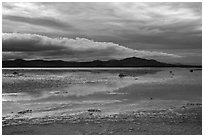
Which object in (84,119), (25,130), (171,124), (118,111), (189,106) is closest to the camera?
(25,130)

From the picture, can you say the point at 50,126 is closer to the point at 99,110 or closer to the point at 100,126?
the point at 100,126

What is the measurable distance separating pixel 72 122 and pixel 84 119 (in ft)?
3.18

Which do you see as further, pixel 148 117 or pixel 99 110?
pixel 99 110

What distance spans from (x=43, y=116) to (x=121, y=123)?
4807 mm

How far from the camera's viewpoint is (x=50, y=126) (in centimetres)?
1395

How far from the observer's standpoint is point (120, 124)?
1438 centimetres

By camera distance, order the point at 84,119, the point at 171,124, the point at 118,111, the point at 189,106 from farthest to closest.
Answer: the point at 189,106, the point at 118,111, the point at 84,119, the point at 171,124

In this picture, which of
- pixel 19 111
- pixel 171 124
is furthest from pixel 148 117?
pixel 19 111

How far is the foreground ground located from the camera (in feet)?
42.7

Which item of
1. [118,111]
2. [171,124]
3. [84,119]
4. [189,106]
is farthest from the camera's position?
[189,106]

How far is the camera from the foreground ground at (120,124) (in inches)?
513

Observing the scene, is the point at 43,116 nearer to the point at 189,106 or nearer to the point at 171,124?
the point at 171,124

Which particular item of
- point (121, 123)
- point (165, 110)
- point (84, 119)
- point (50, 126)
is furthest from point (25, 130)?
point (165, 110)

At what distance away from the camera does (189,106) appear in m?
19.7
